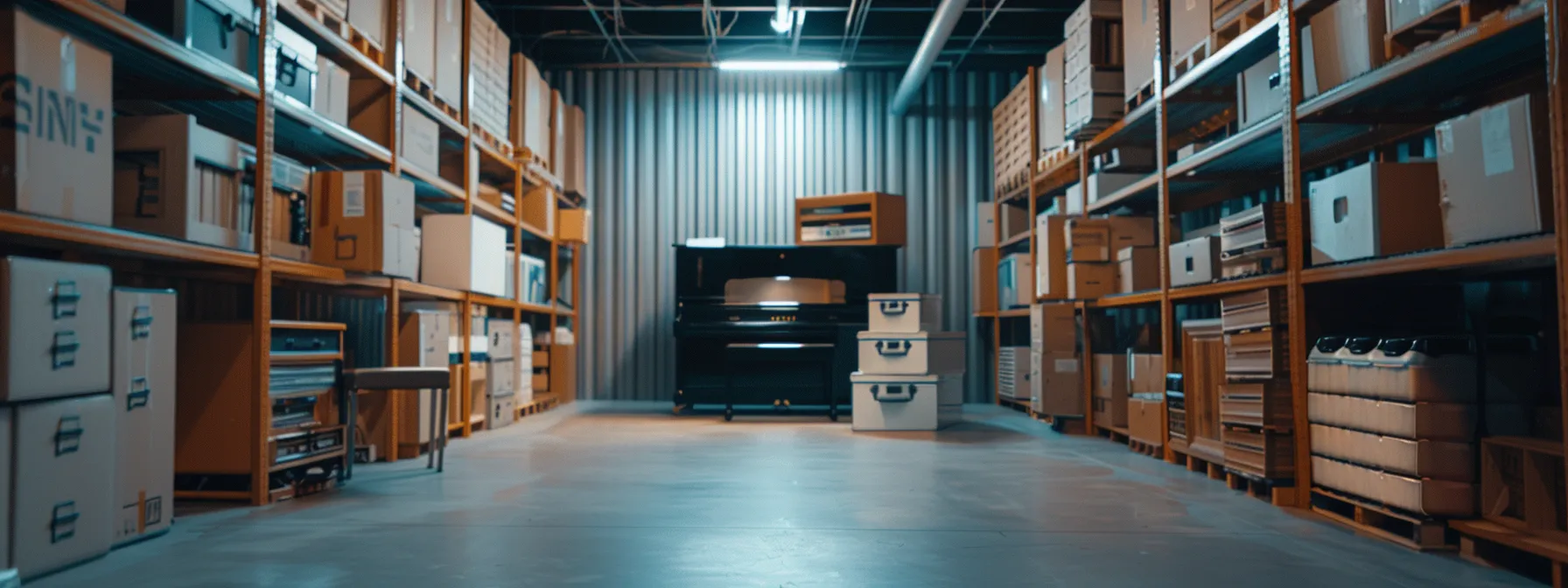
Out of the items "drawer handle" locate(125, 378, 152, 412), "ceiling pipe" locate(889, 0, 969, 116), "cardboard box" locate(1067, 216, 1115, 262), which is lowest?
"drawer handle" locate(125, 378, 152, 412)

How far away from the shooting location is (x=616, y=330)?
9.84 metres

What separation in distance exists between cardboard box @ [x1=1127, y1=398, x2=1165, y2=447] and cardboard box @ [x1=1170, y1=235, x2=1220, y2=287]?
73cm

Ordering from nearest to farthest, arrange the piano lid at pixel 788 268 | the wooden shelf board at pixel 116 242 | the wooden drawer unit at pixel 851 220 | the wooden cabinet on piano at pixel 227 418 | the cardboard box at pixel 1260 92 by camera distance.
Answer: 1. the wooden shelf board at pixel 116 242
2. the wooden cabinet on piano at pixel 227 418
3. the cardboard box at pixel 1260 92
4. the wooden drawer unit at pixel 851 220
5. the piano lid at pixel 788 268

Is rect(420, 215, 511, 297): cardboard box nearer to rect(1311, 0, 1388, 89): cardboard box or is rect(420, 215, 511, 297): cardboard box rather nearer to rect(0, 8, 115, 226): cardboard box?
rect(0, 8, 115, 226): cardboard box

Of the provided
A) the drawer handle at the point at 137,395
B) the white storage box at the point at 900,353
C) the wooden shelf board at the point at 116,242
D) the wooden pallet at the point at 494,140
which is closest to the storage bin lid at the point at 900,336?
the white storage box at the point at 900,353

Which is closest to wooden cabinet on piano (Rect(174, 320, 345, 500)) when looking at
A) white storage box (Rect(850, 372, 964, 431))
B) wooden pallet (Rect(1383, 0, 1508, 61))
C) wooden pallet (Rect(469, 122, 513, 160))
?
wooden pallet (Rect(469, 122, 513, 160))

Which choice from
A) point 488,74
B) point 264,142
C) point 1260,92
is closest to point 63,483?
point 264,142

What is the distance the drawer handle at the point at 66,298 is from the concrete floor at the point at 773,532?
72cm

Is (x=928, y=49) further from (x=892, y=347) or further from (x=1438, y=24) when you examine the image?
(x=1438, y=24)

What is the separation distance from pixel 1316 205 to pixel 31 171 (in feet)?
14.0

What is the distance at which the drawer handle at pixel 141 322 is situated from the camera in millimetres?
2994

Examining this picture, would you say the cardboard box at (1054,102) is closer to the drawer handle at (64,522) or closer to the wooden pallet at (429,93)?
the wooden pallet at (429,93)

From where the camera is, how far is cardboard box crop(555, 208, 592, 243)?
29.3ft

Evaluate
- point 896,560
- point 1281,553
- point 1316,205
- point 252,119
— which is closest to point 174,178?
point 252,119
